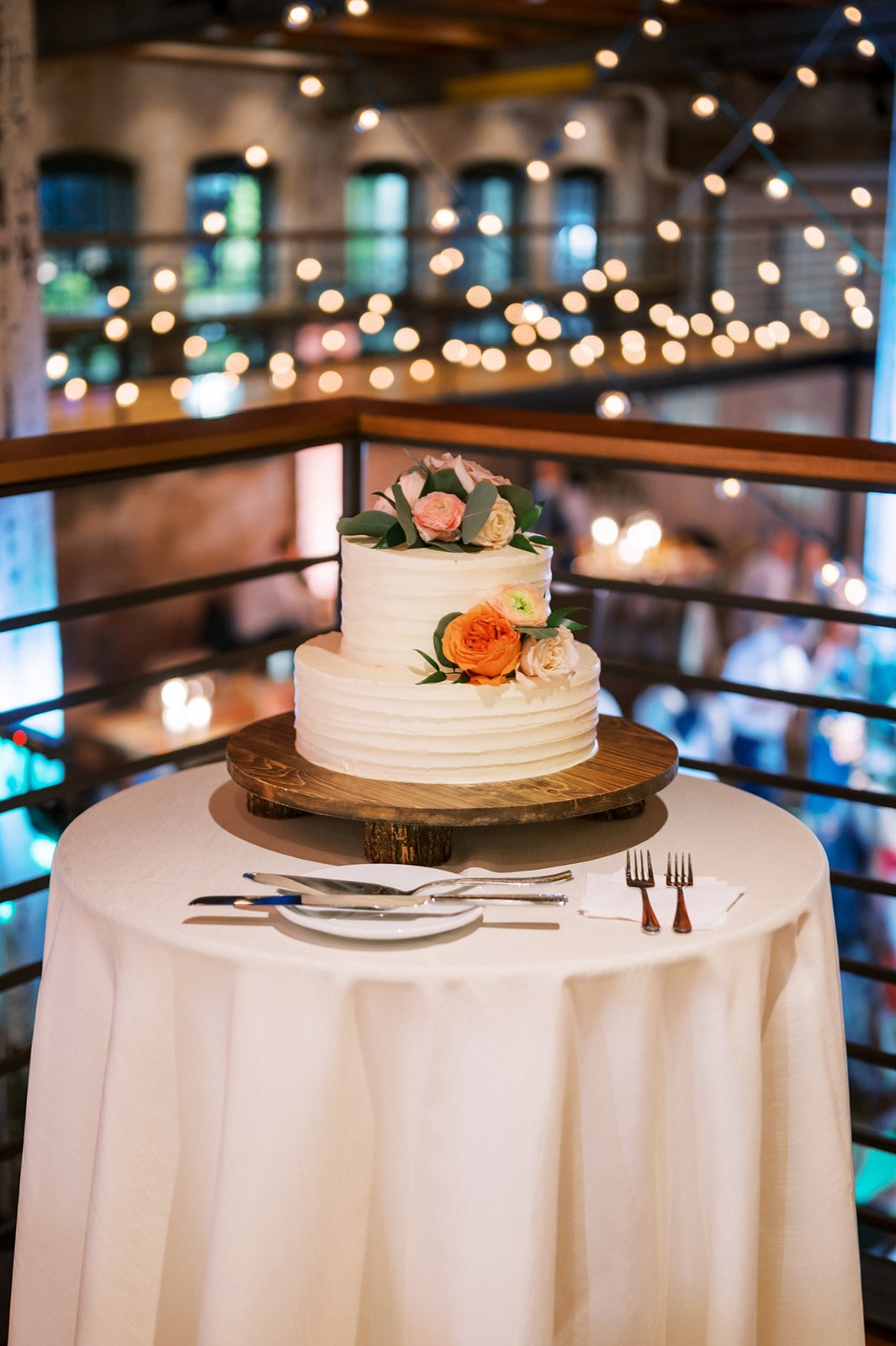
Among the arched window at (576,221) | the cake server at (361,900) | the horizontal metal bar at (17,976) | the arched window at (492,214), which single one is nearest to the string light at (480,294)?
the arched window at (492,214)

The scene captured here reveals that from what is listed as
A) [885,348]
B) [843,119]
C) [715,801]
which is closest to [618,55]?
[843,119]

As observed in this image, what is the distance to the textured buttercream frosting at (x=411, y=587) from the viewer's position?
1465 millimetres

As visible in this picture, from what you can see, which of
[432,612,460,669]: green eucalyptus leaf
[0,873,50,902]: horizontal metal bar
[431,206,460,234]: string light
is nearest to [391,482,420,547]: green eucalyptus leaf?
[432,612,460,669]: green eucalyptus leaf

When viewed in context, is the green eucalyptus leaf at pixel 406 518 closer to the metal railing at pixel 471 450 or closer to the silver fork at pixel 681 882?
the silver fork at pixel 681 882

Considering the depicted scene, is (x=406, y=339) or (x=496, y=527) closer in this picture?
(x=496, y=527)

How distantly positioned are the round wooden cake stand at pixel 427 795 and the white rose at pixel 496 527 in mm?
248

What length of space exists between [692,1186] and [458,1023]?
0.97 ft

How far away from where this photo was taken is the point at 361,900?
1328 millimetres

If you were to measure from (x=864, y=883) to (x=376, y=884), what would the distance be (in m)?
1.04

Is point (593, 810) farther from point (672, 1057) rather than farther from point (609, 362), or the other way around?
point (609, 362)

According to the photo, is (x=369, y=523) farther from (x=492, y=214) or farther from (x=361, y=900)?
(x=492, y=214)

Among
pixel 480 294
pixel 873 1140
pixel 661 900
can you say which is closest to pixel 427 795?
pixel 661 900

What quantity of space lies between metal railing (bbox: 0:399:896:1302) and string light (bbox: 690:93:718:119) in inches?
317

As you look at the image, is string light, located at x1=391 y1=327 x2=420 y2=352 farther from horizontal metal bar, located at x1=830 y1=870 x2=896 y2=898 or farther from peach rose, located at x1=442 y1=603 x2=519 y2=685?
peach rose, located at x1=442 y1=603 x2=519 y2=685
